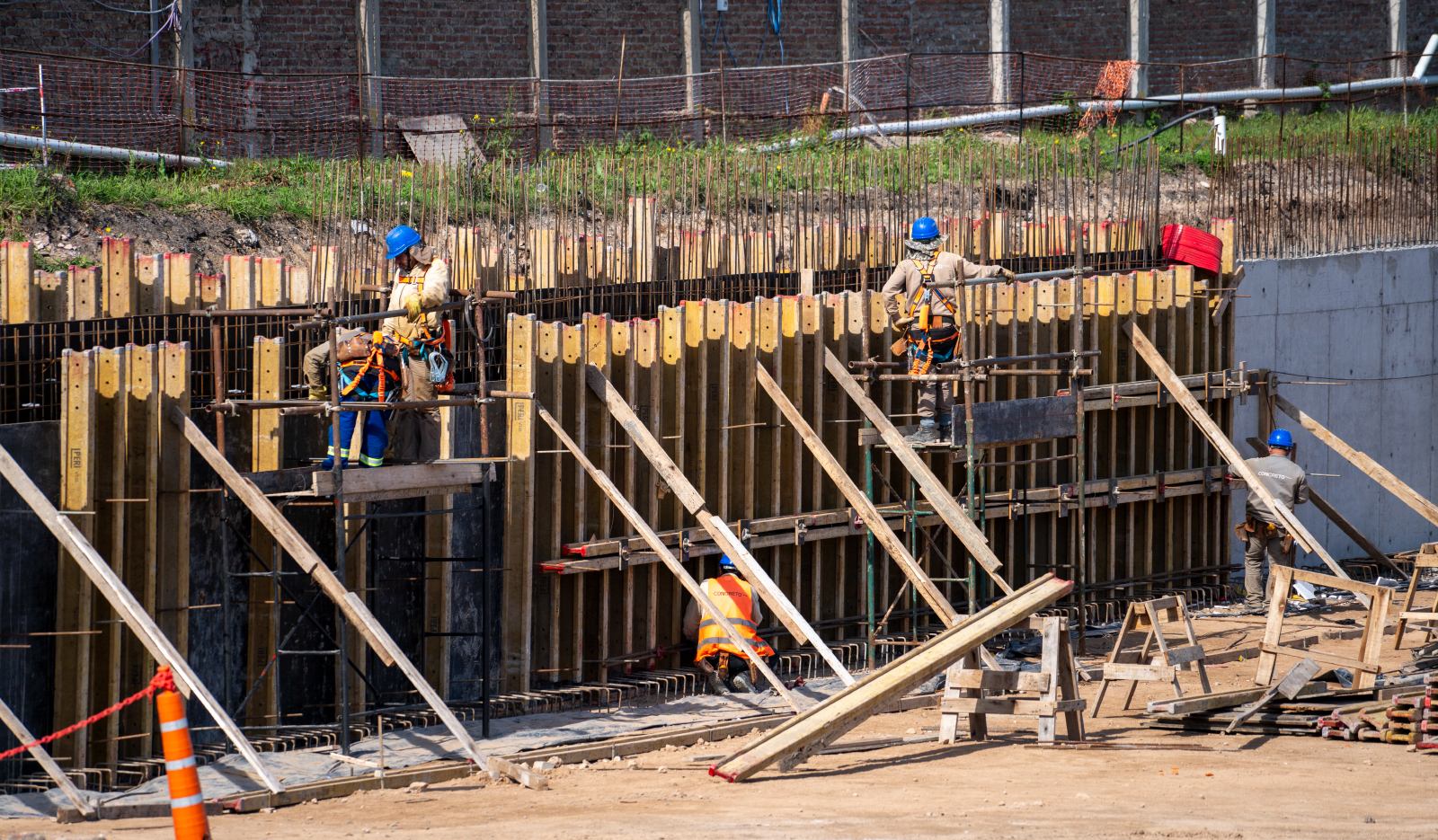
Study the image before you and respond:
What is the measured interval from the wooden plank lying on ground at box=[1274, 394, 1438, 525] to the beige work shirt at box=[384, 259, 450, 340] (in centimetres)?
977

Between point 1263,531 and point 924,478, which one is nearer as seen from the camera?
point 924,478

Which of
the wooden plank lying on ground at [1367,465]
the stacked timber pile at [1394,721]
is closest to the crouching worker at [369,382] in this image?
the stacked timber pile at [1394,721]

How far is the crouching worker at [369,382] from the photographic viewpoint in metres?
11.3

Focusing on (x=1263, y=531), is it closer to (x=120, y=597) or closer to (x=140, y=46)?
(x=120, y=597)

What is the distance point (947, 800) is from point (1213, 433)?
8.12 metres

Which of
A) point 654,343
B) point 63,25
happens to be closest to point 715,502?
point 654,343

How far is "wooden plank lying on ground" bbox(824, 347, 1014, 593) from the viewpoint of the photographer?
1250 centimetres

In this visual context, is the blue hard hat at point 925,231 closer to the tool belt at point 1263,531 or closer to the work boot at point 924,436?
the work boot at point 924,436

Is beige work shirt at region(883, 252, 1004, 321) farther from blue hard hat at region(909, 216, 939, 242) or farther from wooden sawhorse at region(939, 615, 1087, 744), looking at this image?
wooden sawhorse at region(939, 615, 1087, 744)

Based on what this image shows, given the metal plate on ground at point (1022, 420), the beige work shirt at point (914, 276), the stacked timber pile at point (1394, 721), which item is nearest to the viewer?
the stacked timber pile at point (1394, 721)

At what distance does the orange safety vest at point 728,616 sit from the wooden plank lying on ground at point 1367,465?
24.1 ft

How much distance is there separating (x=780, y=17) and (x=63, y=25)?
10.2 metres

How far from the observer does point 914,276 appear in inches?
552

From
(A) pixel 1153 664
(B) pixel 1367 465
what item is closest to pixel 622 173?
(A) pixel 1153 664
